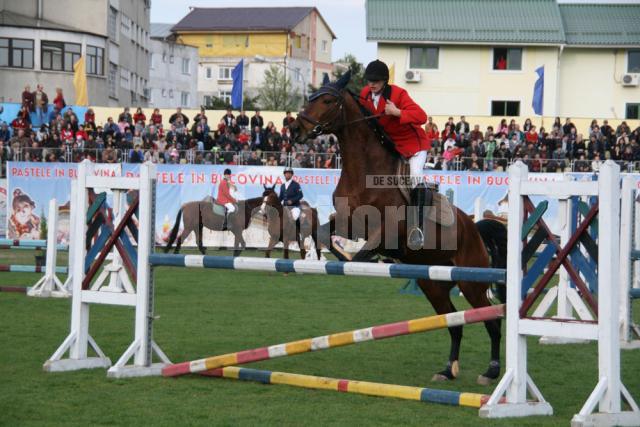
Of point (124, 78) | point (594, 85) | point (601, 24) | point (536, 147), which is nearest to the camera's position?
point (536, 147)

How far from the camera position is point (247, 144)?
32.7 meters

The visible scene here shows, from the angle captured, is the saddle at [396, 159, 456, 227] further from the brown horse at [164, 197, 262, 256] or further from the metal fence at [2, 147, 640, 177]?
the metal fence at [2, 147, 640, 177]

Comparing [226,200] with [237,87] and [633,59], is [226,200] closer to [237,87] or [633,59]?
[237,87]

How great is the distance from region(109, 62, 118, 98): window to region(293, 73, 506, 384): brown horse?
177 feet

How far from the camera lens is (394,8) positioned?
175 ft

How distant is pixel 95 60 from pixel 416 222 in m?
50.8

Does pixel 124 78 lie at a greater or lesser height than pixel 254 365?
greater

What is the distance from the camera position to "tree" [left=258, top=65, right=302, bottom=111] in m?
84.6

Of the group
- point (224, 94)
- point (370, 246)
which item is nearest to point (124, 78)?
point (224, 94)

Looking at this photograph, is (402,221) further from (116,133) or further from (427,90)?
(427,90)

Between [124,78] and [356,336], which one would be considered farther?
[124,78]

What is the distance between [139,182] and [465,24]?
151 feet

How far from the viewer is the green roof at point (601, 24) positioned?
2024 inches

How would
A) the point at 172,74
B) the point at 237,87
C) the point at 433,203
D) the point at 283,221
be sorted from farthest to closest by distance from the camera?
the point at 172,74 < the point at 237,87 < the point at 283,221 < the point at 433,203
